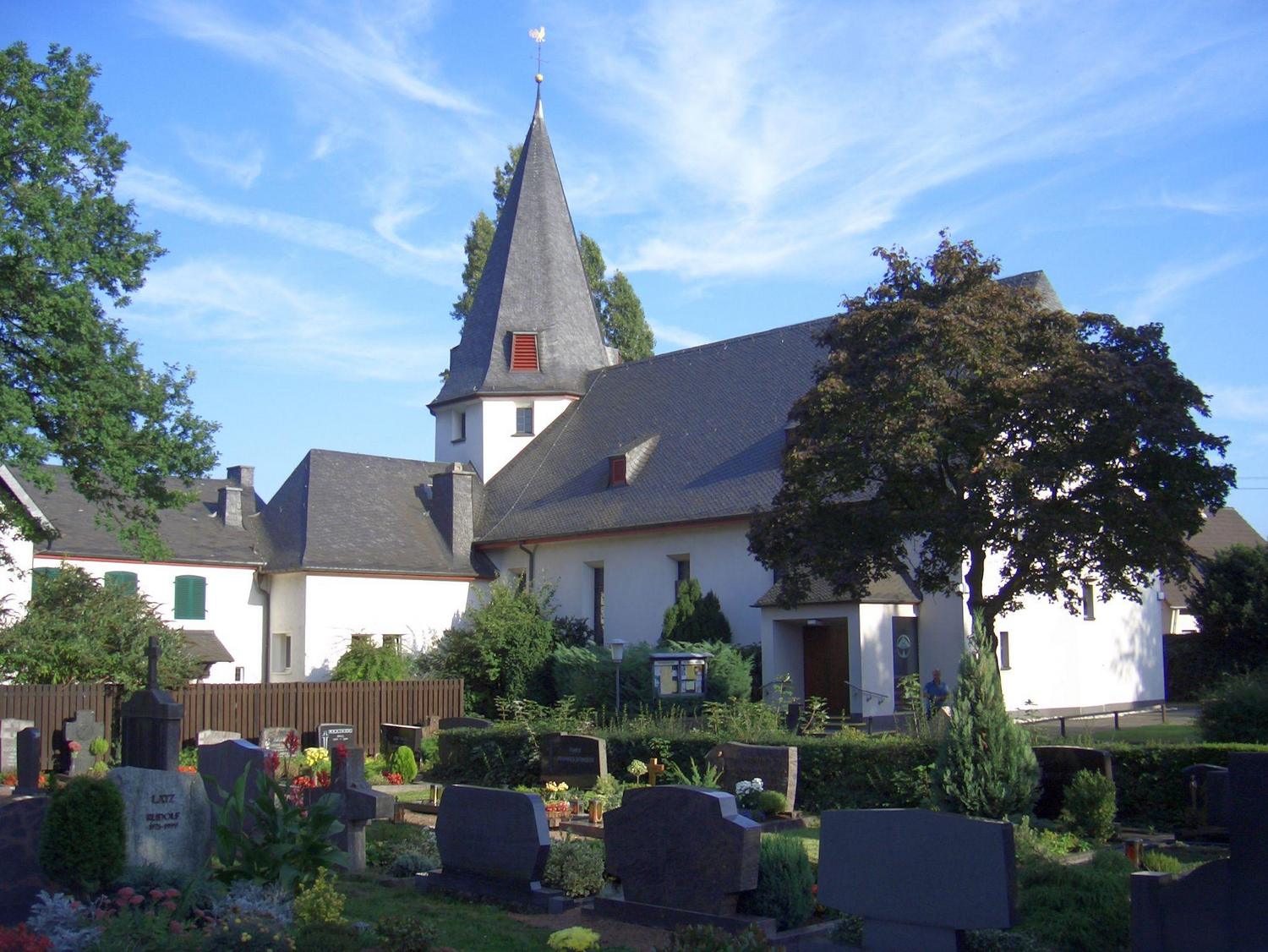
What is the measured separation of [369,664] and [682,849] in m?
26.2

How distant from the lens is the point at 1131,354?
20.6 metres

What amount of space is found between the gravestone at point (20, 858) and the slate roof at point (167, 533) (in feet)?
82.6

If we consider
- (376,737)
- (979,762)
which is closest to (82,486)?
(376,737)

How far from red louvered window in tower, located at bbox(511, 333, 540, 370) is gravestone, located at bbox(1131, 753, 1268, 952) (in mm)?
36793

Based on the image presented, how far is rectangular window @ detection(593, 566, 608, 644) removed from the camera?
122 ft

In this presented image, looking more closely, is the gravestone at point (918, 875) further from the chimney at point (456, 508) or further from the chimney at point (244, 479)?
the chimney at point (244, 479)

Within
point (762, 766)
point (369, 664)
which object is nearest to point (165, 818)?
point (762, 766)

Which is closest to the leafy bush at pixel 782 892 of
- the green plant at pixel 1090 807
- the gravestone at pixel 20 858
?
the green plant at pixel 1090 807

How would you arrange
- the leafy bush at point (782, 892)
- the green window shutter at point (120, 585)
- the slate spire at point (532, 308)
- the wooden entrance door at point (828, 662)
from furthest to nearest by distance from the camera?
the slate spire at point (532, 308) → the wooden entrance door at point (828, 662) → the green window shutter at point (120, 585) → the leafy bush at point (782, 892)

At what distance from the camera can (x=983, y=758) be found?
13.2 meters

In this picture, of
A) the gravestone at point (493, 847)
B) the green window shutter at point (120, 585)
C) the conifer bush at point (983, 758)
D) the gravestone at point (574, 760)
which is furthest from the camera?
the green window shutter at point (120, 585)

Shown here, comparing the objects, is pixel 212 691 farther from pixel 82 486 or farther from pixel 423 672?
pixel 423 672

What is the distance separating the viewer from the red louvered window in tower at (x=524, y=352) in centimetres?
4356

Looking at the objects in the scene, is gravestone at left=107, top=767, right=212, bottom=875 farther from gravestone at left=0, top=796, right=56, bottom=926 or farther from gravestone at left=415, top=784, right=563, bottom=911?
gravestone at left=415, top=784, right=563, bottom=911
